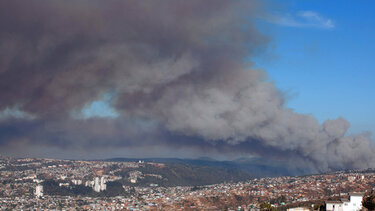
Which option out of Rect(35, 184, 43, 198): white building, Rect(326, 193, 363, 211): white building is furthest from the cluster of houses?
Rect(35, 184, 43, 198): white building

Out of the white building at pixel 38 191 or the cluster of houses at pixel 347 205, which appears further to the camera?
the white building at pixel 38 191

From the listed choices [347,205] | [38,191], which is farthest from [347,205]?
[38,191]

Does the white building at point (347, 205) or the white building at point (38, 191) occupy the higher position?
the white building at point (347, 205)

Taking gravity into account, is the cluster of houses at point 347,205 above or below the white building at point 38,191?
above

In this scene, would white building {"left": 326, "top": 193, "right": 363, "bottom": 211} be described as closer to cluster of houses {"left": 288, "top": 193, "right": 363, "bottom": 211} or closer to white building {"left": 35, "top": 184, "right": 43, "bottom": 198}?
cluster of houses {"left": 288, "top": 193, "right": 363, "bottom": 211}

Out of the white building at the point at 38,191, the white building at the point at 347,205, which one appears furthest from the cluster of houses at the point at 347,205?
the white building at the point at 38,191

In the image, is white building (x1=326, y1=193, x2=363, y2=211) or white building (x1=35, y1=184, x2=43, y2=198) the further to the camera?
white building (x1=35, y1=184, x2=43, y2=198)

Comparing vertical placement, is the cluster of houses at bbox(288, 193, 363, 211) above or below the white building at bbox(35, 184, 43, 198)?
above

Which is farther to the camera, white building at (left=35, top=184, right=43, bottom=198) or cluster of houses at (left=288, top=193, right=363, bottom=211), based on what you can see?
white building at (left=35, top=184, right=43, bottom=198)

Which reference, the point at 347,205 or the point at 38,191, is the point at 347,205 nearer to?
the point at 347,205

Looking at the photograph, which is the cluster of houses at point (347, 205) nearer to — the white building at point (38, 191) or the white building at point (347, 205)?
the white building at point (347, 205)

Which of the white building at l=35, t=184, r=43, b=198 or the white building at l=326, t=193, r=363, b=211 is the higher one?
the white building at l=326, t=193, r=363, b=211

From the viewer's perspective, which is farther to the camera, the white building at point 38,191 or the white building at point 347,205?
the white building at point 38,191
